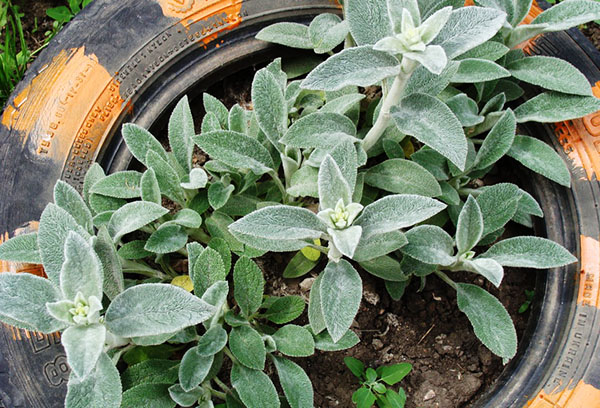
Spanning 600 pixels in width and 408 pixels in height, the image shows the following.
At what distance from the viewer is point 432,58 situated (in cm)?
84

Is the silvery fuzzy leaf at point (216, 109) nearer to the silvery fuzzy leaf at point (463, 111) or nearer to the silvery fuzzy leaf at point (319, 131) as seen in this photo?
the silvery fuzzy leaf at point (319, 131)

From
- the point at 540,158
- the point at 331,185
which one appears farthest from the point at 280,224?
the point at 540,158

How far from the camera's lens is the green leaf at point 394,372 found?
46.6 inches

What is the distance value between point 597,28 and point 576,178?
92 cm

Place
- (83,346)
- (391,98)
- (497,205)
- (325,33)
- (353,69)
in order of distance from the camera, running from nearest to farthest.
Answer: (83,346) < (353,69) < (391,98) < (497,205) < (325,33)

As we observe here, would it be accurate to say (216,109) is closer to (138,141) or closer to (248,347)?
(138,141)

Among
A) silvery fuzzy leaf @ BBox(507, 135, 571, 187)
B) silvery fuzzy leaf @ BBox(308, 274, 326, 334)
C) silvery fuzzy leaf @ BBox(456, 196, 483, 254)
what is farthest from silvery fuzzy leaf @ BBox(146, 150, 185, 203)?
silvery fuzzy leaf @ BBox(507, 135, 571, 187)

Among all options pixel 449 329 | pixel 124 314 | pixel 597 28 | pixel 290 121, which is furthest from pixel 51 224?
pixel 597 28

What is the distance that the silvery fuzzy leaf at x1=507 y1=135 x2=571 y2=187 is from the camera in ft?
3.86

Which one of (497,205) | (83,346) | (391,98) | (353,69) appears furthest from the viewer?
(497,205)

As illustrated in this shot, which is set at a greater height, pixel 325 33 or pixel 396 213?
pixel 325 33

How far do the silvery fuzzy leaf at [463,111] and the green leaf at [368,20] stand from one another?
270 mm

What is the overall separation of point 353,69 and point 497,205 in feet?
1.45

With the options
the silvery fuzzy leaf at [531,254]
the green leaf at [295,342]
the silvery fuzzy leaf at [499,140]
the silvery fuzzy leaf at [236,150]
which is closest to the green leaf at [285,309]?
the green leaf at [295,342]
